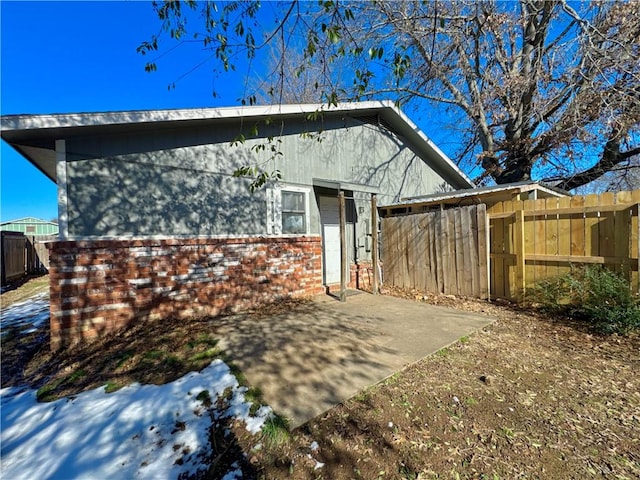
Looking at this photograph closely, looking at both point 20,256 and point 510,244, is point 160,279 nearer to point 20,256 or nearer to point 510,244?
point 510,244

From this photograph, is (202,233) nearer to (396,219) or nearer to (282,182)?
(282,182)

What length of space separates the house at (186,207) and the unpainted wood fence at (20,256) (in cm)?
712

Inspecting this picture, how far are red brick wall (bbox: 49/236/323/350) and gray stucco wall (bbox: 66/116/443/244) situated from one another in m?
0.29

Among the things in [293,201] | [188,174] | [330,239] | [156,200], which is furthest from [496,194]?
[156,200]

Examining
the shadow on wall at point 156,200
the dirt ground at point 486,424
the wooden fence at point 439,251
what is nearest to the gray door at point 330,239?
the wooden fence at point 439,251

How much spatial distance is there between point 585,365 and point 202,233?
598cm

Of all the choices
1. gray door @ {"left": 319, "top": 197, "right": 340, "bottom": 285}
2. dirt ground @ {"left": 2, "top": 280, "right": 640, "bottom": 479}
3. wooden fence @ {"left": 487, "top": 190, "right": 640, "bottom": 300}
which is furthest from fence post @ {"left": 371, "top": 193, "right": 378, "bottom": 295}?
dirt ground @ {"left": 2, "top": 280, "right": 640, "bottom": 479}

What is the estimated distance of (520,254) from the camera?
5.46 metres

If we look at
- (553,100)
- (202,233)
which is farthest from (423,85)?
(202,233)

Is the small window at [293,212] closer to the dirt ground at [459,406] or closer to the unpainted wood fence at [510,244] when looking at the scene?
the unpainted wood fence at [510,244]

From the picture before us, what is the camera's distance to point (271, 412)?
2.45 m

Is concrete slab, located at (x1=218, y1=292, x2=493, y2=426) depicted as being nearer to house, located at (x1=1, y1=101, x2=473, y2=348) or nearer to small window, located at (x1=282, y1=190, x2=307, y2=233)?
house, located at (x1=1, y1=101, x2=473, y2=348)

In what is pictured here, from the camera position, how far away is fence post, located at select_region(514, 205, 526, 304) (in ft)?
17.8

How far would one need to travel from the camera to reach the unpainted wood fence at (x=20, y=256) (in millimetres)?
10531
